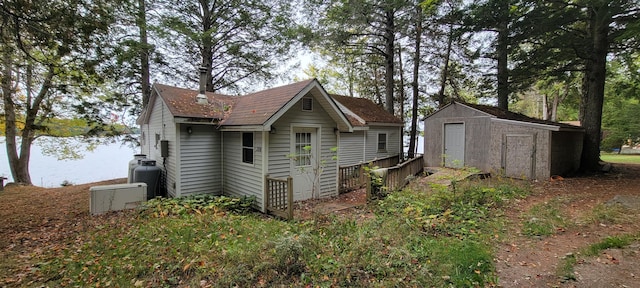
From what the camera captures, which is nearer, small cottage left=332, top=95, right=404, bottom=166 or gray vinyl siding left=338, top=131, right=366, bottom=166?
gray vinyl siding left=338, top=131, right=366, bottom=166

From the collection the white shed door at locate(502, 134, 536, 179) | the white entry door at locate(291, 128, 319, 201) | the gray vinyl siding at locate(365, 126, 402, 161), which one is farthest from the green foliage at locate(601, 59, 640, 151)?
the white entry door at locate(291, 128, 319, 201)

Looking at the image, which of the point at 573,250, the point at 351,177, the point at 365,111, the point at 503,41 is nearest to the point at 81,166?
the point at 351,177

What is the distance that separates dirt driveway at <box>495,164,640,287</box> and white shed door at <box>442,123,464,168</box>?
4252 mm

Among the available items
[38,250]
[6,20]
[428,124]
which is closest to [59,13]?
[6,20]

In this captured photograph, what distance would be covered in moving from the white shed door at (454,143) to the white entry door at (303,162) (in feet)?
19.9

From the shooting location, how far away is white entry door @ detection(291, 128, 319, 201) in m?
8.64

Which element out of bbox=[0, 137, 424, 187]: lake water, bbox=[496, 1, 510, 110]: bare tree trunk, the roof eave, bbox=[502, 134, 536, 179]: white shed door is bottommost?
bbox=[0, 137, 424, 187]: lake water

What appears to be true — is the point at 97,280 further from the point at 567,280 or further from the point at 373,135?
the point at 373,135

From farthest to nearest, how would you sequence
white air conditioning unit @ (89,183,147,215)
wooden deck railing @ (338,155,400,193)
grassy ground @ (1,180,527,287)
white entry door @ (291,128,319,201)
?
1. wooden deck railing @ (338,155,400,193)
2. white entry door @ (291,128,319,201)
3. white air conditioning unit @ (89,183,147,215)
4. grassy ground @ (1,180,527,287)

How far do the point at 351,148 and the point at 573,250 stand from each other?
392 inches

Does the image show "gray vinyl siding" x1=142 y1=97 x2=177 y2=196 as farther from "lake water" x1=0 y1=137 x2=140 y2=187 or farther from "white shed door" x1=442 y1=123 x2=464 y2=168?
"white shed door" x1=442 y1=123 x2=464 y2=168

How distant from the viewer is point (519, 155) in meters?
9.91

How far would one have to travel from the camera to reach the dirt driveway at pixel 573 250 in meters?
3.24

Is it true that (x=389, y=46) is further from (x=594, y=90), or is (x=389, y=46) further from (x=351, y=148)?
(x=594, y=90)
